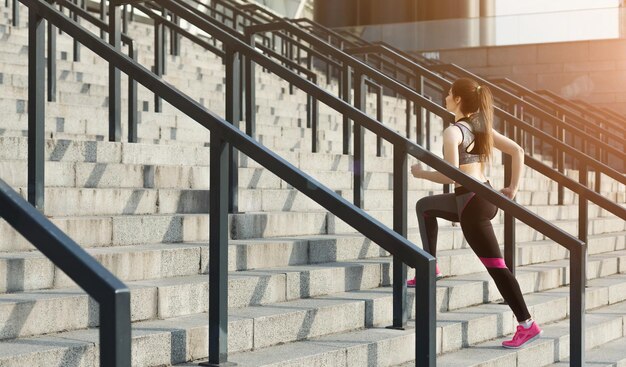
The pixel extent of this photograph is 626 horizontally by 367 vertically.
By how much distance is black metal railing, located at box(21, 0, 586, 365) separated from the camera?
141 inches

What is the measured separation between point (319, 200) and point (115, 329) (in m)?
1.62

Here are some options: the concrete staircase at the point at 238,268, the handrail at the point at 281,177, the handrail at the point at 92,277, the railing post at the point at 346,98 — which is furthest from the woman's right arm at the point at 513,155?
the handrail at the point at 92,277

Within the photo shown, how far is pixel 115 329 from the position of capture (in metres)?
2.31

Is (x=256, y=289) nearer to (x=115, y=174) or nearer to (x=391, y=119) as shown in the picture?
(x=115, y=174)

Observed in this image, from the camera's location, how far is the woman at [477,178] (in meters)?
5.33

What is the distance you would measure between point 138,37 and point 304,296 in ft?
27.1

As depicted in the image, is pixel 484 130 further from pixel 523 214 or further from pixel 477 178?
pixel 523 214

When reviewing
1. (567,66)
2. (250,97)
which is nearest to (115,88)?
(250,97)

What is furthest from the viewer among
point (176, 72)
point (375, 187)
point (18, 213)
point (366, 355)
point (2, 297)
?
point (176, 72)

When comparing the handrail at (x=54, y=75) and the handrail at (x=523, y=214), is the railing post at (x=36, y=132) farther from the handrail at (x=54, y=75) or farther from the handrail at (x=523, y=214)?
the handrail at (x=523, y=214)

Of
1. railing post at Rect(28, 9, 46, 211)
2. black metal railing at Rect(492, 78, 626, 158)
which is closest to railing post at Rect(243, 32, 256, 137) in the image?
railing post at Rect(28, 9, 46, 211)

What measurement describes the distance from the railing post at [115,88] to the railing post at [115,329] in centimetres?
377

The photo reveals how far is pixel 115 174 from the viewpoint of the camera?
221 inches

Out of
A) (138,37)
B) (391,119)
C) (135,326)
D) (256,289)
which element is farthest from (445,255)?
(138,37)
